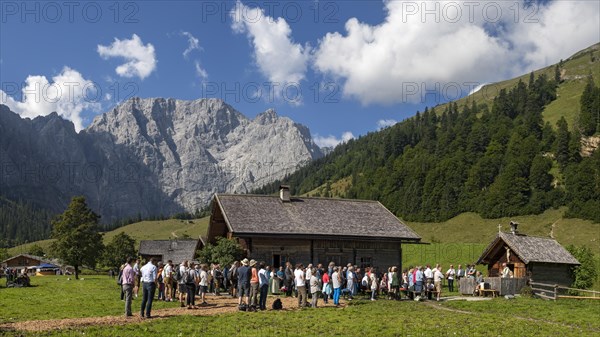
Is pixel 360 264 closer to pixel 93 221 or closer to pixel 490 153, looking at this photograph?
pixel 93 221

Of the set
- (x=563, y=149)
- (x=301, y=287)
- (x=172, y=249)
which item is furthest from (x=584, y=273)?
(x=563, y=149)

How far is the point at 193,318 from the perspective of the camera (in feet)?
65.2

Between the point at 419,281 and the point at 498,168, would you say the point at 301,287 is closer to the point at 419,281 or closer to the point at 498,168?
the point at 419,281

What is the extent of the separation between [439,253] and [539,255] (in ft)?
165

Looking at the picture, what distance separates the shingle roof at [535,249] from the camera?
38.3m

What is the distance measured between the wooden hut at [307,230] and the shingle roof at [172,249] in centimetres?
4639

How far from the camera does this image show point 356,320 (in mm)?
20312

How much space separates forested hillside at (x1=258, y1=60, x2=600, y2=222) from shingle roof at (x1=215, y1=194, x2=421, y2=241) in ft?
277


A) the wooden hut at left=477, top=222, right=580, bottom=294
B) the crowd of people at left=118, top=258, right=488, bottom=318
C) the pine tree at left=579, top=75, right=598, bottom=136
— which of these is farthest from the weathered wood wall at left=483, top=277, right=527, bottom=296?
the pine tree at left=579, top=75, right=598, bottom=136

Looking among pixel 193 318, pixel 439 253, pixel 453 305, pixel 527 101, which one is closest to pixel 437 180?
pixel 527 101

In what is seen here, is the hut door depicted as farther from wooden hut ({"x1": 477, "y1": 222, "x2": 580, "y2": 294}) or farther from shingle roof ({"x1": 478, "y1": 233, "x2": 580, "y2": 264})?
shingle roof ({"x1": 478, "y1": 233, "x2": 580, "y2": 264})

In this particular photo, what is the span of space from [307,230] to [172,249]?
6218 cm

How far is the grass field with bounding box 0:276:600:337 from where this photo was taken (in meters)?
17.1

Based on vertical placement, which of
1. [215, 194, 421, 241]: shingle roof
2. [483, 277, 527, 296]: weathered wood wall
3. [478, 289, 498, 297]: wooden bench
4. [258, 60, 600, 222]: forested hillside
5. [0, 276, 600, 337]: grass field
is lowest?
[0, 276, 600, 337]: grass field
